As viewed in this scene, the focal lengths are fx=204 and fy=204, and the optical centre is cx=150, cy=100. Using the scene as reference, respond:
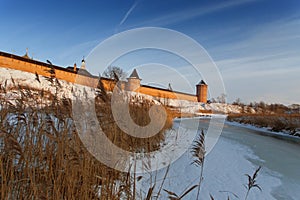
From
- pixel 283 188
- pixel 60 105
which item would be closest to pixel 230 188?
pixel 283 188

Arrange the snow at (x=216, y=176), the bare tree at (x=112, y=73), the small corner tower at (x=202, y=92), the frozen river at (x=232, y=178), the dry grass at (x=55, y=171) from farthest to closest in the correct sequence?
1. the small corner tower at (x=202, y=92)
2. the frozen river at (x=232, y=178)
3. the snow at (x=216, y=176)
4. the bare tree at (x=112, y=73)
5. the dry grass at (x=55, y=171)

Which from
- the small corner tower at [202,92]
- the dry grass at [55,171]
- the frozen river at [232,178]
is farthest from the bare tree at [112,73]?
the small corner tower at [202,92]

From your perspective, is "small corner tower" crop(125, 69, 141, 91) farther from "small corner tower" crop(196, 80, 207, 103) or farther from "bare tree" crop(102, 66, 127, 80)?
"small corner tower" crop(196, 80, 207, 103)

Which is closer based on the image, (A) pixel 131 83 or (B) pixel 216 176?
(B) pixel 216 176

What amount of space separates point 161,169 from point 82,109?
75.7 inches

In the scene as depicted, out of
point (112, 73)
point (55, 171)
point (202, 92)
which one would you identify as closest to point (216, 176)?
point (112, 73)

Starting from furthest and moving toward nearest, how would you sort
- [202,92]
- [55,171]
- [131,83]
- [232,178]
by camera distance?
[202,92], [131,83], [232,178], [55,171]

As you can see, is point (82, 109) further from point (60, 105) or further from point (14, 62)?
point (14, 62)

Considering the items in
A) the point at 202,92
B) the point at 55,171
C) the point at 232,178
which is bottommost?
the point at 232,178

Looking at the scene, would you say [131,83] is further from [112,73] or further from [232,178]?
[232,178]

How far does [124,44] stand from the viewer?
2.80 metres

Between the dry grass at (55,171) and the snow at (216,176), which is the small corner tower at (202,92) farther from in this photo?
the dry grass at (55,171)

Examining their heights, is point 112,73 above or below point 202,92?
below

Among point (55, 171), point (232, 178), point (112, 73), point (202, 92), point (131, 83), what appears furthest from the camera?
point (202, 92)
